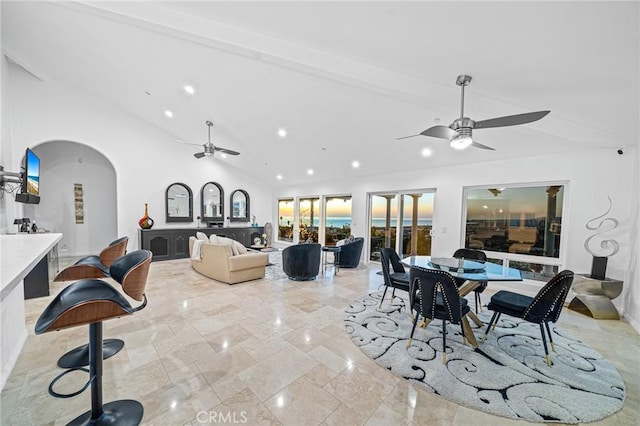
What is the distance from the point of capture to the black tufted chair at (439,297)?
2311 millimetres

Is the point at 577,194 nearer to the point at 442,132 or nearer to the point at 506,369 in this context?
the point at 442,132

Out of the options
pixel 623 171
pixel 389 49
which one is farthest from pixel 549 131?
pixel 389 49

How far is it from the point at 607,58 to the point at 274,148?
571 cm

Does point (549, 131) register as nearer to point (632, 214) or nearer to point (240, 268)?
point (632, 214)

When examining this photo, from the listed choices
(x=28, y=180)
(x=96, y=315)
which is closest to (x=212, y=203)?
(x=28, y=180)

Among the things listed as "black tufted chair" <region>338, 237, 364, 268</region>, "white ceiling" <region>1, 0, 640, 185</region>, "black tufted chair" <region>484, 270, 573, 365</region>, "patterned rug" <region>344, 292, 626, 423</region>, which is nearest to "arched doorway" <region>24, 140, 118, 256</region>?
"white ceiling" <region>1, 0, 640, 185</region>

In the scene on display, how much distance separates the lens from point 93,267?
2316 mm

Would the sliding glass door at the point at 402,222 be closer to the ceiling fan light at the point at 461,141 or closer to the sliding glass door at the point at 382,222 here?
the sliding glass door at the point at 382,222

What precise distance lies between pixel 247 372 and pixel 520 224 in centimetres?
535

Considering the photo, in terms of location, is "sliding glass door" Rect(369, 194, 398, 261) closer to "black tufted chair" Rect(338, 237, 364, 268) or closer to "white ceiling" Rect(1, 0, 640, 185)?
"black tufted chair" Rect(338, 237, 364, 268)

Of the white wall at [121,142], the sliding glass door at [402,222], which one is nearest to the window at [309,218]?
the sliding glass door at [402,222]

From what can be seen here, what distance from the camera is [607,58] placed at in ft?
7.04

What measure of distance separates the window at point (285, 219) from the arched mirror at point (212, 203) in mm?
2341

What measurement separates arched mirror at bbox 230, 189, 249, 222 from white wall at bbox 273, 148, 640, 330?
621 cm
